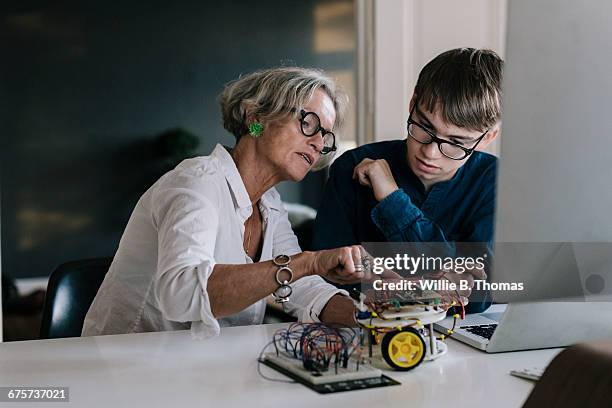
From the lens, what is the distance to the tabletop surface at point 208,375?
3.53 ft

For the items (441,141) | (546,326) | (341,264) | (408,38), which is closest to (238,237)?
(341,264)

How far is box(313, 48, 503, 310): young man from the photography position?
173cm

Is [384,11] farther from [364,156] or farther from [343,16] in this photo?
[364,156]

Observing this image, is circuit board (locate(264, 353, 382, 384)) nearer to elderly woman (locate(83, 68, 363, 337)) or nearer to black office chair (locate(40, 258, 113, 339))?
elderly woman (locate(83, 68, 363, 337))

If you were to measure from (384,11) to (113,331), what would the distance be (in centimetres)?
171

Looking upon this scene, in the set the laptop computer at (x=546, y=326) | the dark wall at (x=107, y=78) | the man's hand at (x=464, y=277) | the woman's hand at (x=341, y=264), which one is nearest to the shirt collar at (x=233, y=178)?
the woman's hand at (x=341, y=264)

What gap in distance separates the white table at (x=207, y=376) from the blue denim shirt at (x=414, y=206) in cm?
46

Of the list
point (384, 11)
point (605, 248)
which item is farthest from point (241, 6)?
point (605, 248)

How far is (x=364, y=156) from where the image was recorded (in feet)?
6.50

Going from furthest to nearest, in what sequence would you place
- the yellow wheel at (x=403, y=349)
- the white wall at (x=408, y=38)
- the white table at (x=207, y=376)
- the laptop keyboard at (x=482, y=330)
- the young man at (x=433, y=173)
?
the white wall at (x=408, y=38) < the young man at (x=433, y=173) < the laptop keyboard at (x=482, y=330) < the yellow wheel at (x=403, y=349) < the white table at (x=207, y=376)

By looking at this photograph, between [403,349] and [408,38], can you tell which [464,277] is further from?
[408,38]

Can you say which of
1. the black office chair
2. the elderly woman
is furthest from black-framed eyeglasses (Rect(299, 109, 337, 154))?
the black office chair

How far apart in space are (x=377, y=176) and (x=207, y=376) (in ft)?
2.55

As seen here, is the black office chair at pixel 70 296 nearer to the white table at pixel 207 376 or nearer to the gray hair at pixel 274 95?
the white table at pixel 207 376
